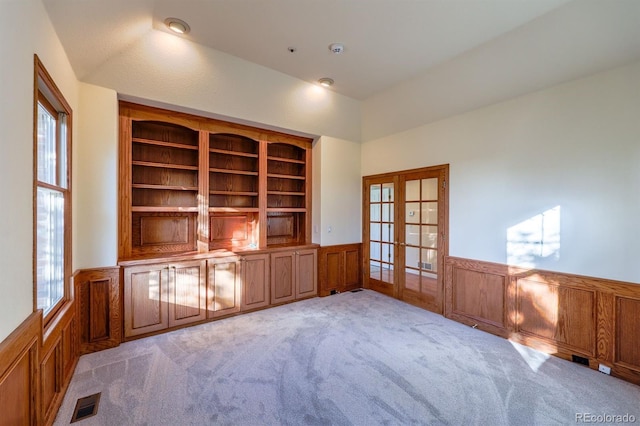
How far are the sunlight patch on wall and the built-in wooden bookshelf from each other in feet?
9.57

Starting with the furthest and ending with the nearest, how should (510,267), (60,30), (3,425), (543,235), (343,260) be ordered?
(343,260), (510,267), (543,235), (60,30), (3,425)

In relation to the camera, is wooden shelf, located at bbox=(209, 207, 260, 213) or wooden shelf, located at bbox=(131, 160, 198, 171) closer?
wooden shelf, located at bbox=(131, 160, 198, 171)

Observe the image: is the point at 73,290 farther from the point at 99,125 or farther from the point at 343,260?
the point at 343,260

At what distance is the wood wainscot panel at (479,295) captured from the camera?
321 centimetres

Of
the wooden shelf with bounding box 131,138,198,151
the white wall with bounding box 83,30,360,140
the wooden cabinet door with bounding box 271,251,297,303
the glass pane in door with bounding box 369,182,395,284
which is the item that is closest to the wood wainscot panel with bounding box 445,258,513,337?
the glass pane in door with bounding box 369,182,395,284

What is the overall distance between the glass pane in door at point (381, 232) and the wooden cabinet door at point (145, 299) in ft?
10.8

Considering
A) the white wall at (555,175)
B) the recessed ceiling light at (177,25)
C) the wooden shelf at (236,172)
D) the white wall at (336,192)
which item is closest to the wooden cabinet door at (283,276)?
the white wall at (336,192)

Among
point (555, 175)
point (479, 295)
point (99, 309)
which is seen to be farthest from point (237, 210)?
point (555, 175)

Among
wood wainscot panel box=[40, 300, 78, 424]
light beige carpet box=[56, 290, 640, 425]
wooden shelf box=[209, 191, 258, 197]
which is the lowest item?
light beige carpet box=[56, 290, 640, 425]

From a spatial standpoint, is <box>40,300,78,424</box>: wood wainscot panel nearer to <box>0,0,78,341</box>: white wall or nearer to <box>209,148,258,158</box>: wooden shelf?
<box>0,0,78,341</box>: white wall

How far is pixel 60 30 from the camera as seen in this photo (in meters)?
2.00

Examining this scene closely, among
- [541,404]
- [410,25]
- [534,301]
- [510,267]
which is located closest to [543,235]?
[510,267]

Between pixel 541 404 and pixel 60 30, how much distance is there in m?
4.51

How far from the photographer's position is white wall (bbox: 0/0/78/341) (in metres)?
1.24
